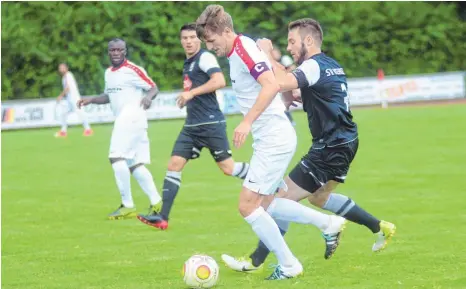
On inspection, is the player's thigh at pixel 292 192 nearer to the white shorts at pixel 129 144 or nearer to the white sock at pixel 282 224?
the white sock at pixel 282 224

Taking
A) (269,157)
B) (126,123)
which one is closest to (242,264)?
(269,157)

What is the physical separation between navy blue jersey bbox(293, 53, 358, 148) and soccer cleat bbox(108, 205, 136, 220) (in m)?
4.53

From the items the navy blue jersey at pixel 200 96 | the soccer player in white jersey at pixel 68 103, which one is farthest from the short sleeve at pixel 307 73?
the soccer player in white jersey at pixel 68 103

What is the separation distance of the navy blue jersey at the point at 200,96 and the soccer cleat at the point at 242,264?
350 cm

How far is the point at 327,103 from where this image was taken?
839 centimetres

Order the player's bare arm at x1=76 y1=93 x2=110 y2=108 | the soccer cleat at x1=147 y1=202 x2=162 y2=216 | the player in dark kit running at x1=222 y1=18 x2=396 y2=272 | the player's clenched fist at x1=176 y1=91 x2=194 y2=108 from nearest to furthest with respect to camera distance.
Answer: the player in dark kit running at x1=222 y1=18 x2=396 y2=272
the player's clenched fist at x1=176 y1=91 x2=194 y2=108
the soccer cleat at x1=147 y1=202 x2=162 y2=216
the player's bare arm at x1=76 y1=93 x2=110 y2=108

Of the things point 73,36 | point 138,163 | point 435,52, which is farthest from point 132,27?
point 138,163

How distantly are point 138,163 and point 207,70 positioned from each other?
6.14 ft

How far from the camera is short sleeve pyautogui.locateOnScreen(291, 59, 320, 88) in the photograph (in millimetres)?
7918

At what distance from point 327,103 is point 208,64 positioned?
11.3 ft

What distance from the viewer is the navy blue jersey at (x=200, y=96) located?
1172 cm

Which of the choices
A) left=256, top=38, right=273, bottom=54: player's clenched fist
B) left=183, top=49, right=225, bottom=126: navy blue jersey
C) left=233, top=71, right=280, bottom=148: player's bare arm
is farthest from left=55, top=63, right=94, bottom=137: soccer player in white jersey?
left=233, top=71, right=280, bottom=148: player's bare arm

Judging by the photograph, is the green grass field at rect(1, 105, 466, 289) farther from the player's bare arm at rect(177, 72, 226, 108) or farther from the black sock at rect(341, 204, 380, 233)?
the player's bare arm at rect(177, 72, 226, 108)

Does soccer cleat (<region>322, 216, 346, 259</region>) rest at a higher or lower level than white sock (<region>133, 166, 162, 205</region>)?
higher
